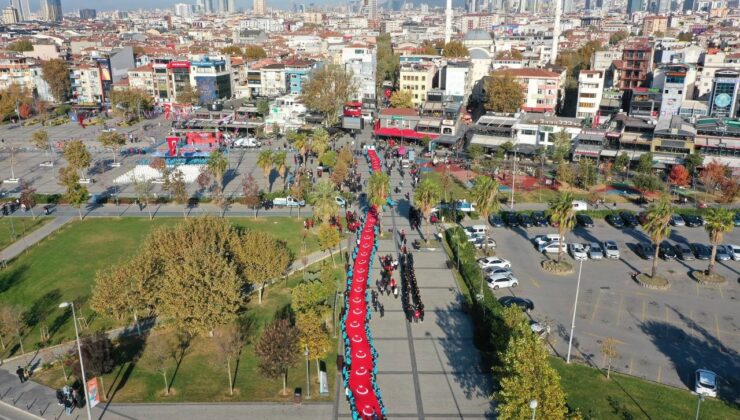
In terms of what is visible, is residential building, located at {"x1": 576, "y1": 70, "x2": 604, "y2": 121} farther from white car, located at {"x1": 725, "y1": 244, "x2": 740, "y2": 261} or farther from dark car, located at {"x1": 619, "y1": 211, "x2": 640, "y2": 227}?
white car, located at {"x1": 725, "y1": 244, "x2": 740, "y2": 261}

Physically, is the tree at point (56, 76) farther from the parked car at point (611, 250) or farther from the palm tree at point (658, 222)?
the palm tree at point (658, 222)

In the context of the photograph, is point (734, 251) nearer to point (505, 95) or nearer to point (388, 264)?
point (388, 264)

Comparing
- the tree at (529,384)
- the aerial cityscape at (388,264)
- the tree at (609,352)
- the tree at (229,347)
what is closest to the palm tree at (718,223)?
A: the aerial cityscape at (388,264)

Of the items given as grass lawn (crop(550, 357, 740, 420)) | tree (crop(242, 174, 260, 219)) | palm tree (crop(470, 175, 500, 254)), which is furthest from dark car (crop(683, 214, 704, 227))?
tree (crop(242, 174, 260, 219))

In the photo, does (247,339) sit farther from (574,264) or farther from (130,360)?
(574,264)

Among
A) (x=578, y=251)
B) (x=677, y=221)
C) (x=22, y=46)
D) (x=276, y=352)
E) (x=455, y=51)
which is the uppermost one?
(x=22, y=46)

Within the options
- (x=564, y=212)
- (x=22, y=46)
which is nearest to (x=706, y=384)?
(x=564, y=212)

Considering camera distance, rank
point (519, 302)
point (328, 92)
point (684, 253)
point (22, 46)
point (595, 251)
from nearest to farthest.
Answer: point (519, 302), point (684, 253), point (595, 251), point (328, 92), point (22, 46)

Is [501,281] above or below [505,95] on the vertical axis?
below
